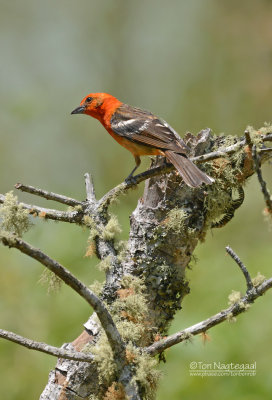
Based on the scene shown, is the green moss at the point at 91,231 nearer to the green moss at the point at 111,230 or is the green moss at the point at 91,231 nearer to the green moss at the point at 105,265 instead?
the green moss at the point at 111,230

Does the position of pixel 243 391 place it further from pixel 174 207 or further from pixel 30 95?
pixel 30 95

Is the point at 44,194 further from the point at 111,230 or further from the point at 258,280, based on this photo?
the point at 258,280

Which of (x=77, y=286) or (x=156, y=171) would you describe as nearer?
(x=77, y=286)

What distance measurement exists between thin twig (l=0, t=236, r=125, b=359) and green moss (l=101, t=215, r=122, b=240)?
68 centimetres

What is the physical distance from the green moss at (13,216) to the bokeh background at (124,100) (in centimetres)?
119

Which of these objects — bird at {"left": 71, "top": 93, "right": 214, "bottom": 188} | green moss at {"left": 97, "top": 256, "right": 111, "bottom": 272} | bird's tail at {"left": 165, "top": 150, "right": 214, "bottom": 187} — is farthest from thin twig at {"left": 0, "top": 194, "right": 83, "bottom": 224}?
bird's tail at {"left": 165, "top": 150, "right": 214, "bottom": 187}

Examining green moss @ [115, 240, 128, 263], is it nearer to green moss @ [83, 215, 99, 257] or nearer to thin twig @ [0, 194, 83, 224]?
green moss @ [83, 215, 99, 257]

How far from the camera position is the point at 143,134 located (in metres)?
4.37

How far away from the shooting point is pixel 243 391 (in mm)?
3500

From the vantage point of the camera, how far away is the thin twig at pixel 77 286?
7.22 ft

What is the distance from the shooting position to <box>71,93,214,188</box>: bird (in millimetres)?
3270

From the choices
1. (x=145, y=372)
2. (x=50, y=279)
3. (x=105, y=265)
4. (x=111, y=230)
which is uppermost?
(x=111, y=230)

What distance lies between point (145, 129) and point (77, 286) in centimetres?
223

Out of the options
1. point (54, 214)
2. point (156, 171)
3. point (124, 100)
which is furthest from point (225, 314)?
point (124, 100)
